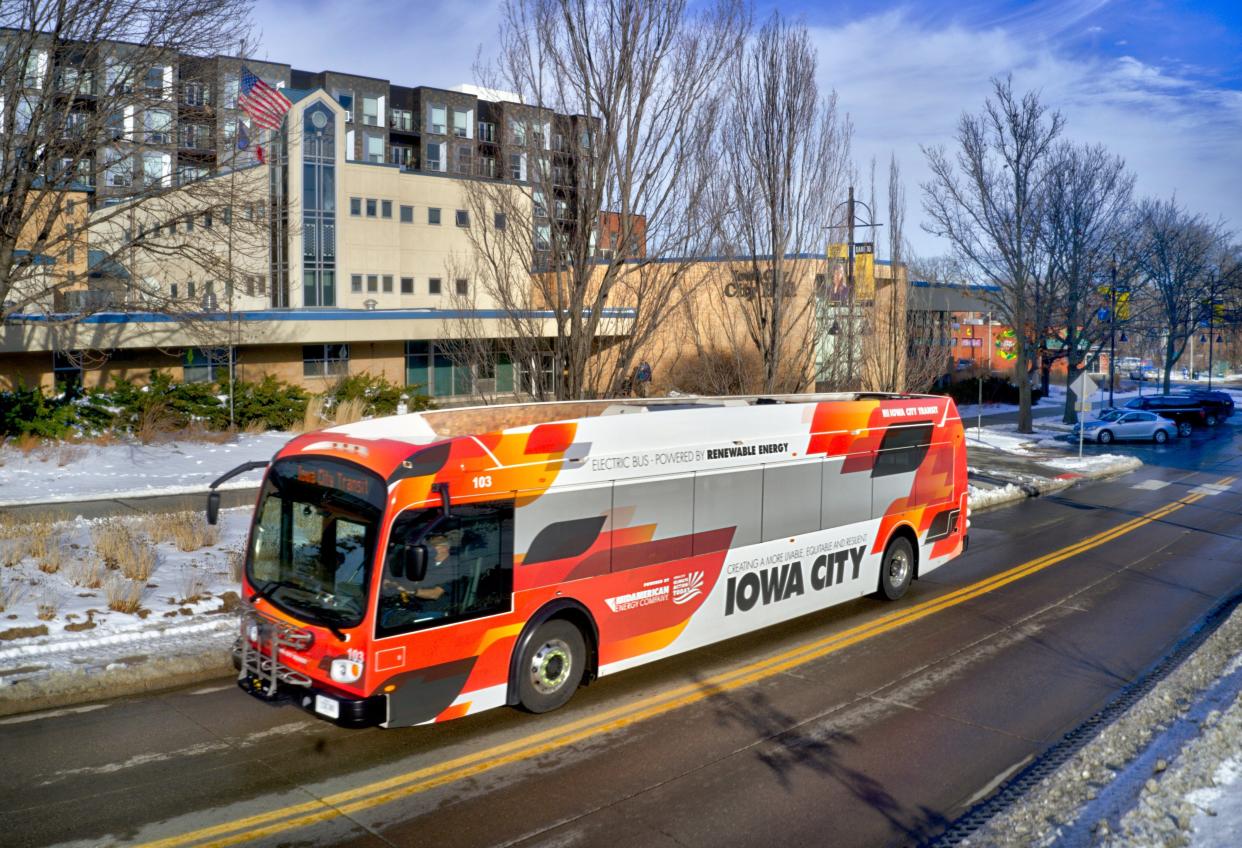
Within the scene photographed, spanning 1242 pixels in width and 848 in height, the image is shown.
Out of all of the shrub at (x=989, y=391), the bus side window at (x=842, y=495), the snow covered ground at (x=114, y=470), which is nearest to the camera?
the bus side window at (x=842, y=495)

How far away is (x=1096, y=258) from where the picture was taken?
1587 inches

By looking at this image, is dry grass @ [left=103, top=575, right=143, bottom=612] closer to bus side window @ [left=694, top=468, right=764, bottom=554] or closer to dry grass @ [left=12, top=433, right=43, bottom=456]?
bus side window @ [left=694, top=468, right=764, bottom=554]

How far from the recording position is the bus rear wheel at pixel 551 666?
8547 mm

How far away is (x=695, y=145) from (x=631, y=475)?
9.02m

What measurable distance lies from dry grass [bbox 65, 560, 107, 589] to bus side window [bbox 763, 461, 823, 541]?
817 cm

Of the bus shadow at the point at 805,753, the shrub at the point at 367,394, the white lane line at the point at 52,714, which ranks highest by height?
the shrub at the point at 367,394

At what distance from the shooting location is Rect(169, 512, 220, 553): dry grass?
1384 cm

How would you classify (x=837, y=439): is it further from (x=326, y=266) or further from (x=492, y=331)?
(x=326, y=266)

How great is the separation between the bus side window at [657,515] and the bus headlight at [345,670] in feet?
8.93

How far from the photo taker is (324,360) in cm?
3375

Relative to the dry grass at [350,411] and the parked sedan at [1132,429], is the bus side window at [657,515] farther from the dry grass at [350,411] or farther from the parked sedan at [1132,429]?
the parked sedan at [1132,429]

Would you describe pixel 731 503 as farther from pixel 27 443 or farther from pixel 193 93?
pixel 27 443

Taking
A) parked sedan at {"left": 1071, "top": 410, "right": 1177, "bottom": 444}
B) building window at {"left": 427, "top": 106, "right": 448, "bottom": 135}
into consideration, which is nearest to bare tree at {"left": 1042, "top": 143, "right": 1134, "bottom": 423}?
parked sedan at {"left": 1071, "top": 410, "right": 1177, "bottom": 444}

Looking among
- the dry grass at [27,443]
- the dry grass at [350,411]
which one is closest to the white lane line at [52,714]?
the dry grass at [27,443]
